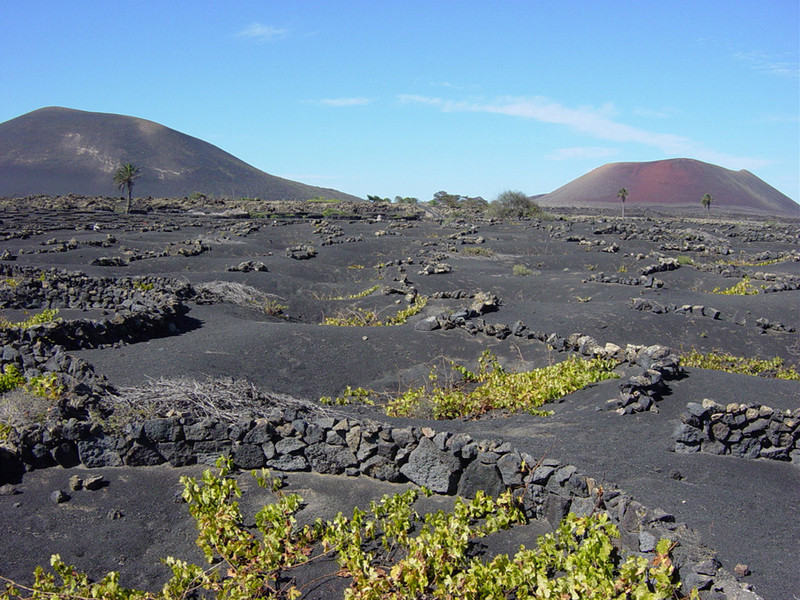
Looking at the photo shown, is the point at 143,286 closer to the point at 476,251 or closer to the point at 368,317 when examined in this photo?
the point at 368,317

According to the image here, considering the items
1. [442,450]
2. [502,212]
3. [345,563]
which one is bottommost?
[345,563]

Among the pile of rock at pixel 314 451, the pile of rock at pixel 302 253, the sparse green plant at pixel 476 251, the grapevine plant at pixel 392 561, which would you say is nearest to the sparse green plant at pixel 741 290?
the sparse green plant at pixel 476 251

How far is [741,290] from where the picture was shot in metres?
16.9

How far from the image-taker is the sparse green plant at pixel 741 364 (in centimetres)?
1027

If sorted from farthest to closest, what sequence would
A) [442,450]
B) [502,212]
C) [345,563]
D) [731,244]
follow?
[502,212]
[731,244]
[442,450]
[345,563]

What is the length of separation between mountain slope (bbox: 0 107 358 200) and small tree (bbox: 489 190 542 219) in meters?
50.8

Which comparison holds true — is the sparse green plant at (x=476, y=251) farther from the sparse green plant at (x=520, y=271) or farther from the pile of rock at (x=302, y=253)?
the pile of rock at (x=302, y=253)

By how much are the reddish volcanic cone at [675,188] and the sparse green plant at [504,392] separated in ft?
283

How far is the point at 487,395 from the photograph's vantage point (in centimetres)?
872

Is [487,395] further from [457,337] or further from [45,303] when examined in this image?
[45,303]

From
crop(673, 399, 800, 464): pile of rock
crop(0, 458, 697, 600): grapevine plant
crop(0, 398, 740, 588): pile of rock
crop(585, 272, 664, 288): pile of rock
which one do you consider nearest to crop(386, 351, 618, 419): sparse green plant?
crop(673, 399, 800, 464): pile of rock

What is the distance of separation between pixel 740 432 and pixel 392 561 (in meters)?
3.88

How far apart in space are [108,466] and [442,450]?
10.3 ft

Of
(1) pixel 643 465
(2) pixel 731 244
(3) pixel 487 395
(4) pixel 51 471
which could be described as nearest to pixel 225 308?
(3) pixel 487 395
